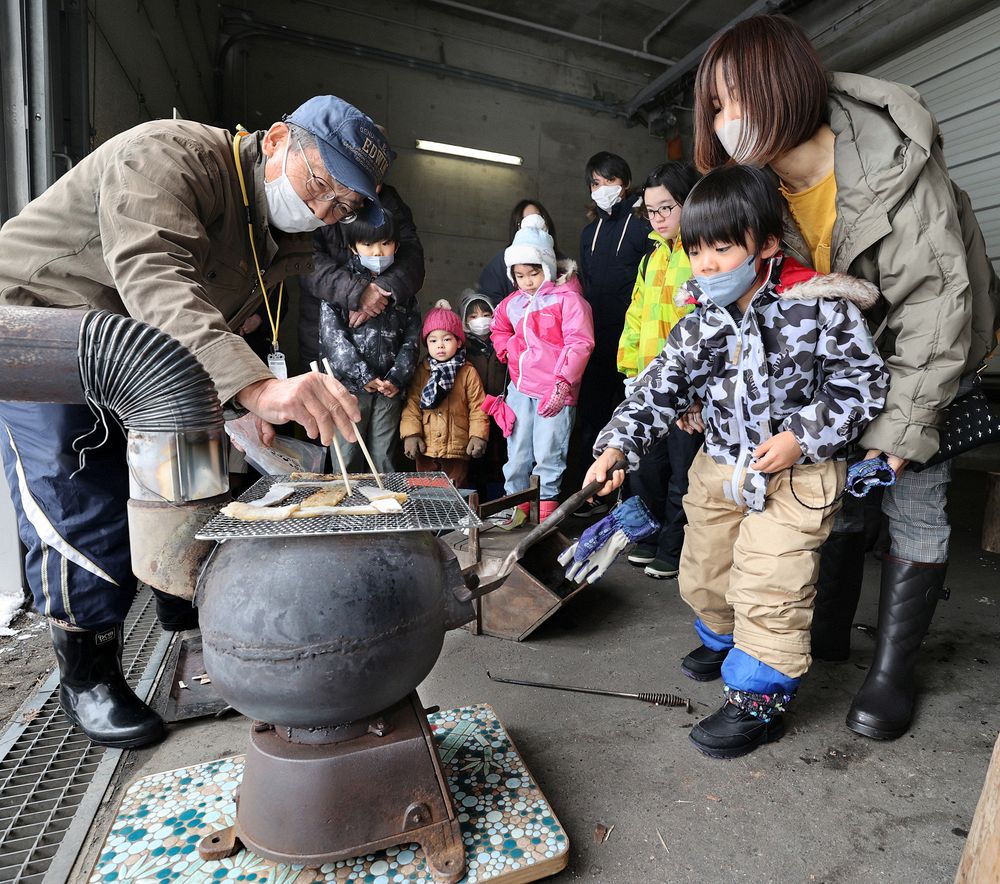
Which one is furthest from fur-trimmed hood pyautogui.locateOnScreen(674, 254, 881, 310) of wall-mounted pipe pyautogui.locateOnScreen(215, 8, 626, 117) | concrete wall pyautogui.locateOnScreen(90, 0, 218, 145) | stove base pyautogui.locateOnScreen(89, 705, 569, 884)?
wall-mounted pipe pyautogui.locateOnScreen(215, 8, 626, 117)

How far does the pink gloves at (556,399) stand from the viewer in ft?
12.0

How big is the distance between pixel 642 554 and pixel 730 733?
1780mm

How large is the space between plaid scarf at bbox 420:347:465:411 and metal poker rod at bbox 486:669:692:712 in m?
2.18

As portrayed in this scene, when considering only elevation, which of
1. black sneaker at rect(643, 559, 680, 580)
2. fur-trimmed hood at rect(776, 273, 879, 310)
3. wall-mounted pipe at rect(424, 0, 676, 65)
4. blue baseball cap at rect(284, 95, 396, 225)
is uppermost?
wall-mounted pipe at rect(424, 0, 676, 65)

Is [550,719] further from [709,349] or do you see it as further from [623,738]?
[709,349]

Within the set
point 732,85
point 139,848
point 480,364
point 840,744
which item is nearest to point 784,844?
point 840,744

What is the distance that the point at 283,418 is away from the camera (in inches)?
52.4

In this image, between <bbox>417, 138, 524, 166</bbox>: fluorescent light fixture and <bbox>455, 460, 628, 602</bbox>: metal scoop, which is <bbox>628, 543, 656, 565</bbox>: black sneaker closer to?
<bbox>455, 460, 628, 602</bbox>: metal scoop

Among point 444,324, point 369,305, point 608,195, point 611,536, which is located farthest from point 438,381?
point 611,536

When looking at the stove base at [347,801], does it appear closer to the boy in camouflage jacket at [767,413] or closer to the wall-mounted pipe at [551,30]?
the boy in camouflage jacket at [767,413]

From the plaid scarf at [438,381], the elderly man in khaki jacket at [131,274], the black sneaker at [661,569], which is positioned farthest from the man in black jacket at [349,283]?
the black sneaker at [661,569]

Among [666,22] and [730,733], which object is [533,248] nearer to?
[730,733]

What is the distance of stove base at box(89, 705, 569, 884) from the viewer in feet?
4.33

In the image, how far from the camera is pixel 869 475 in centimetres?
178
